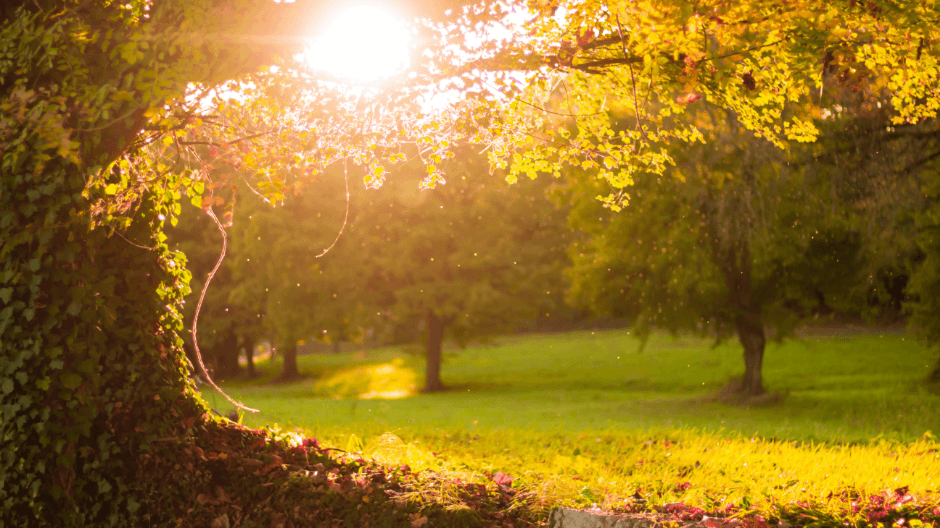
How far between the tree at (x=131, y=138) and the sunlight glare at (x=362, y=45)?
0.22m

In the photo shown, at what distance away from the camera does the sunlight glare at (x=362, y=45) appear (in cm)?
592

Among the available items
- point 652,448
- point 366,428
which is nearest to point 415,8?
point 652,448

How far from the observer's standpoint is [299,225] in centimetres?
2467

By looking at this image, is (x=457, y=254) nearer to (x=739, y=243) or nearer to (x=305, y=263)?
(x=305, y=263)

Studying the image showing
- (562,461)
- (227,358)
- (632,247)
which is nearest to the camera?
(562,461)

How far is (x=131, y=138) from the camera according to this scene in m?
6.16

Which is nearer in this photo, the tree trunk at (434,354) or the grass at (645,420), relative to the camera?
the grass at (645,420)

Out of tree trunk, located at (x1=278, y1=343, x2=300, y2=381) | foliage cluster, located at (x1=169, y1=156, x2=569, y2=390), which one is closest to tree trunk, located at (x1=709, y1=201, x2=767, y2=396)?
foliage cluster, located at (x1=169, y1=156, x2=569, y2=390)

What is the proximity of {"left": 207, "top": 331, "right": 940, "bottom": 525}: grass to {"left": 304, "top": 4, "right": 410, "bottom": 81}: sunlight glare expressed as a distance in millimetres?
3610

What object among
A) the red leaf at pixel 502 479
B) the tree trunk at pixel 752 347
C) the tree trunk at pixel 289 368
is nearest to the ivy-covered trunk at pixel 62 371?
the red leaf at pixel 502 479

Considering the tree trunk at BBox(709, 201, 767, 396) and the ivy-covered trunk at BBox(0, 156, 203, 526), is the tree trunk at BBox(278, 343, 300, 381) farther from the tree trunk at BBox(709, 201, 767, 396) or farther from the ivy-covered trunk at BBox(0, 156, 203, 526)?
the ivy-covered trunk at BBox(0, 156, 203, 526)

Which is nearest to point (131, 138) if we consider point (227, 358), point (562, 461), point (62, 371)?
point (62, 371)

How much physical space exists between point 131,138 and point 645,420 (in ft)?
42.7

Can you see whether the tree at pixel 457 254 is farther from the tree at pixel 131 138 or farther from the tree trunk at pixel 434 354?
the tree at pixel 131 138
